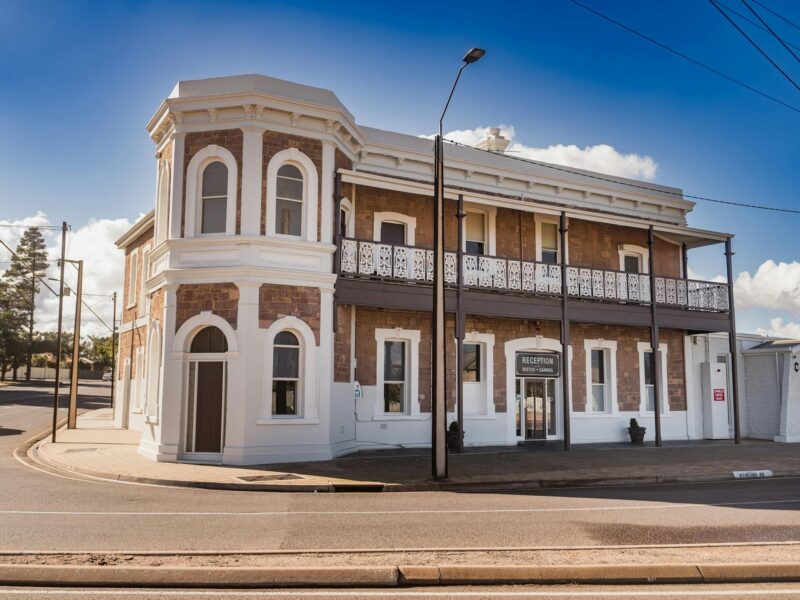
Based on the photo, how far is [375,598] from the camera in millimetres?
5992

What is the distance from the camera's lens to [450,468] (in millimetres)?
15195

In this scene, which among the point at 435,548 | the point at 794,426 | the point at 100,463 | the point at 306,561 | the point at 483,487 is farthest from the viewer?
the point at 794,426

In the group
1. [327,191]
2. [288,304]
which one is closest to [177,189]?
[327,191]

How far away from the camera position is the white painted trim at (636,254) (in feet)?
76.4

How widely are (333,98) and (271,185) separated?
Answer: 2711 millimetres

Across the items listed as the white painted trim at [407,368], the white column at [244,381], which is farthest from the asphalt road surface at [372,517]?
the white painted trim at [407,368]

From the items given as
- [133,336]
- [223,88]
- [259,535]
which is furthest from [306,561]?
[133,336]

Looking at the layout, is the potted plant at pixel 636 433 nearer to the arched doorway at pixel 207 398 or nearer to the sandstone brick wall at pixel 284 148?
the sandstone brick wall at pixel 284 148

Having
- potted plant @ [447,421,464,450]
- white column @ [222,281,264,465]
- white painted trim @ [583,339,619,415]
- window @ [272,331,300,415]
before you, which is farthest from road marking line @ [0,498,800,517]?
white painted trim @ [583,339,619,415]

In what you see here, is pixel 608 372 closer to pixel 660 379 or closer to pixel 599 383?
pixel 599 383

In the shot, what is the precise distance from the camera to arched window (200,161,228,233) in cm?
1647

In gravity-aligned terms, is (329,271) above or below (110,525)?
above

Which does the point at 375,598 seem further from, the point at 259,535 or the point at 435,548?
the point at 259,535

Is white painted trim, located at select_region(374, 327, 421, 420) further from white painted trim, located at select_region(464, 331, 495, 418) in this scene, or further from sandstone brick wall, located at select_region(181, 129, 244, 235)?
sandstone brick wall, located at select_region(181, 129, 244, 235)
